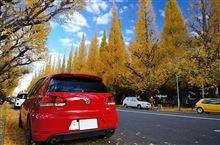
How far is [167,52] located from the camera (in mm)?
27656

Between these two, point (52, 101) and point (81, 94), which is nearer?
point (52, 101)

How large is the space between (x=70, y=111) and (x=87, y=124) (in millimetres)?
466

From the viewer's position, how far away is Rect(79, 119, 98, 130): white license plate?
4.41 m

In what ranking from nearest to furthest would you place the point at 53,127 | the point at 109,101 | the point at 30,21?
the point at 53,127
the point at 109,101
the point at 30,21

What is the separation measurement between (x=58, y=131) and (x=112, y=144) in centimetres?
149

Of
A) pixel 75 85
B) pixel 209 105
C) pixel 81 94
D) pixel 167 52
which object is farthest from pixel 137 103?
pixel 81 94

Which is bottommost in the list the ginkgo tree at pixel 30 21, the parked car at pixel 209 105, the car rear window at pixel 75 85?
the parked car at pixel 209 105

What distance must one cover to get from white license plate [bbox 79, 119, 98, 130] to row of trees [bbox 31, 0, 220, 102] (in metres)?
15.2

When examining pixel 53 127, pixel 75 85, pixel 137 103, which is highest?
pixel 75 85

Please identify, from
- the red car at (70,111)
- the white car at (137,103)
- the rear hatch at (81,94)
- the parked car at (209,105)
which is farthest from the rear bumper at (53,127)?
the white car at (137,103)

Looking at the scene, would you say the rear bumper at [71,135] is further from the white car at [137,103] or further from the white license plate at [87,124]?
the white car at [137,103]

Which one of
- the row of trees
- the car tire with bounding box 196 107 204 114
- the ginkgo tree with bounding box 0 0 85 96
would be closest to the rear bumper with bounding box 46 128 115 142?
the ginkgo tree with bounding box 0 0 85 96

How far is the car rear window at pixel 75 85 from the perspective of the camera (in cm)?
448

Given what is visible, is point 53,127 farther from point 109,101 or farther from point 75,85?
point 109,101
